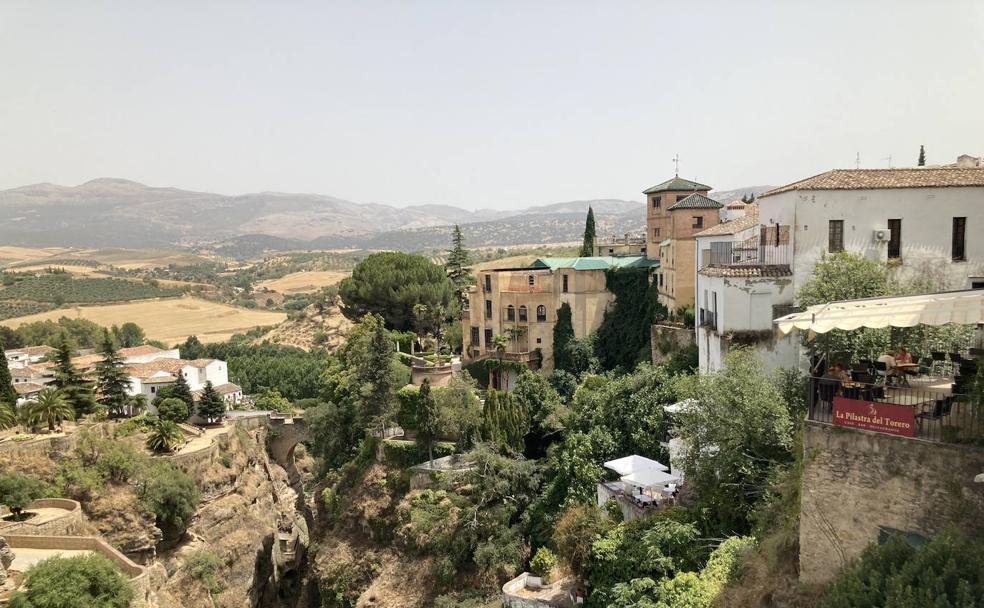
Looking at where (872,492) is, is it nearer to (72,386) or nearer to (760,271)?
(760,271)

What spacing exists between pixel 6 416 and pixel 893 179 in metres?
38.9

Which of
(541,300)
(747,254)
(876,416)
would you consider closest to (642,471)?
(747,254)

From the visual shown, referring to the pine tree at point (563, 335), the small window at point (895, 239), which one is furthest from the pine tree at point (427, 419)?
the small window at point (895, 239)

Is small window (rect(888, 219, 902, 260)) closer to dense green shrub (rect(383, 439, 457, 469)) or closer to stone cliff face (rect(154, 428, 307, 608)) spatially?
dense green shrub (rect(383, 439, 457, 469))

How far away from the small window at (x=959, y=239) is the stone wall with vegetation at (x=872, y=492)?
1368 cm

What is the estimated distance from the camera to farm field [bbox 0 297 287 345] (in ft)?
333

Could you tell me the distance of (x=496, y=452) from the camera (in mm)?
30641

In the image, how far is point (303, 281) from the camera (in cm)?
16575

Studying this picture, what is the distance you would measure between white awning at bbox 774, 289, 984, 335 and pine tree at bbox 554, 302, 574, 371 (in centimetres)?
2496

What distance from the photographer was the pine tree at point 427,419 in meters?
32.7

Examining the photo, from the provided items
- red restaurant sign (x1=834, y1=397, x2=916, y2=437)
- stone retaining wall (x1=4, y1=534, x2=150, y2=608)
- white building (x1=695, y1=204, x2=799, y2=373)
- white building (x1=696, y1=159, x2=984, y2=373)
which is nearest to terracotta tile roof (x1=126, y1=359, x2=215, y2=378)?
stone retaining wall (x1=4, y1=534, x2=150, y2=608)

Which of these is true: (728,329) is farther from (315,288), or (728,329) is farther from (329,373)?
(315,288)

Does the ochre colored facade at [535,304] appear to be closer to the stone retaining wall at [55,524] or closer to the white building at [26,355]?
the stone retaining wall at [55,524]

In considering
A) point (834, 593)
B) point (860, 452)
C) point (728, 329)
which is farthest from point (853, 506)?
point (728, 329)
